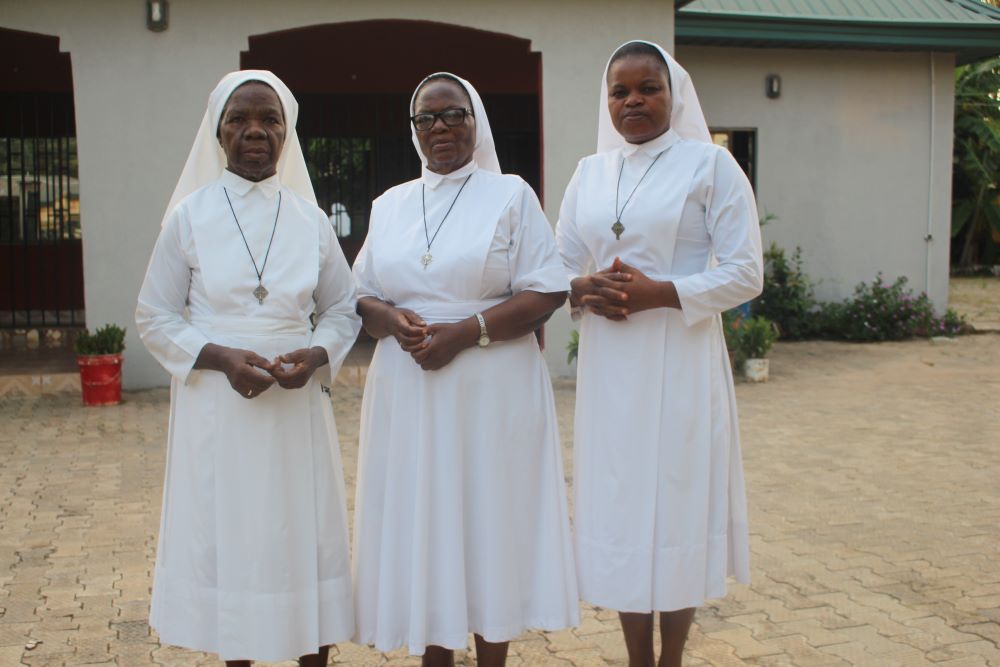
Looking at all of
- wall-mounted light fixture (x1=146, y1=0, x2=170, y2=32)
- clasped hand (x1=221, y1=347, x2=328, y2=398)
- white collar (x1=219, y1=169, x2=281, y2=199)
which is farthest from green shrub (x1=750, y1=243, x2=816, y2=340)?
clasped hand (x1=221, y1=347, x2=328, y2=398)

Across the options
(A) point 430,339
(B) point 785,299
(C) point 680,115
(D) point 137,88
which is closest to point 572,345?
(B) point 785,299

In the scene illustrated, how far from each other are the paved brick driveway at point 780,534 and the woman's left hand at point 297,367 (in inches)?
52.5

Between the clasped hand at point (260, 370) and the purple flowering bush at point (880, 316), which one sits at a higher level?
the clasped hand at point (260, 370)

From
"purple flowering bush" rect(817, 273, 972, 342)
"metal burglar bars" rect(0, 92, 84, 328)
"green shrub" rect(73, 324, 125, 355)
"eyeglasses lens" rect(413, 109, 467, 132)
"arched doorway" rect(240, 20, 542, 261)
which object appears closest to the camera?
"eyeglasses lens" rect(413, 109, 467, 132)

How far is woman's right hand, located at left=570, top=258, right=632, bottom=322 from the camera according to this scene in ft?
10.2

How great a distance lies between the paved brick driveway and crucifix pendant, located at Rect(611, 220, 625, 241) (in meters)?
1.58

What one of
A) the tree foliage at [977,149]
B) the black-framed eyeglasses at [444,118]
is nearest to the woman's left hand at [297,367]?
the black-framed eyeglasses at [444,118]

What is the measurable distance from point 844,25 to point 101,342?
9001 millimetres

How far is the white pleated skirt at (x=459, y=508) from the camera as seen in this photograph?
304cm

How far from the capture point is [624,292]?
3.11 metres

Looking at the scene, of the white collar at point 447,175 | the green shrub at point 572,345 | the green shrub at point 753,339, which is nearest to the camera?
the white collar at point 447,175

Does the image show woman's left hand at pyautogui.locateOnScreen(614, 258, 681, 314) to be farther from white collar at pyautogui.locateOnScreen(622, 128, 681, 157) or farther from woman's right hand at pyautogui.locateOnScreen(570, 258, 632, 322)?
white collar at pyautogui.locateOnScreen(622, 128, 681, 157)

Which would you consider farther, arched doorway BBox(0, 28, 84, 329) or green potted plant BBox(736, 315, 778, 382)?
arched doorway BBox(0, 28, 84, 329)

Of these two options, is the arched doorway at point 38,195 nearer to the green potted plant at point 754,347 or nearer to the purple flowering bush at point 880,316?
the green potted plant at point 754,347
